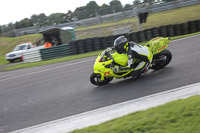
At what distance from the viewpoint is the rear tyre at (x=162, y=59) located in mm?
7656

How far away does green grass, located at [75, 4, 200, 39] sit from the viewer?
827 inches

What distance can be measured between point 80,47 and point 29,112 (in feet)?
37.0

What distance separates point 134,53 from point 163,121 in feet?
11.8

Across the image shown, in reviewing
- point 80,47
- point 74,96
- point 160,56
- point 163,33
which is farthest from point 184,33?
point 74,96

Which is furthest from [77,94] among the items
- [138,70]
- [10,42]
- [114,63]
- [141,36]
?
[10,42]

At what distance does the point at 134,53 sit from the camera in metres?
7.21

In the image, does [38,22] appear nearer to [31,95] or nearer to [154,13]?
[154,13]

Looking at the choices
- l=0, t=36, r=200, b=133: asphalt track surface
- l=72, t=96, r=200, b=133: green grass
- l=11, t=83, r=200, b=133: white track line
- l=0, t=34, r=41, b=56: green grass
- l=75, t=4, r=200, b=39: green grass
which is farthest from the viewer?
l=0, t=34, r=41, b=56: green grass

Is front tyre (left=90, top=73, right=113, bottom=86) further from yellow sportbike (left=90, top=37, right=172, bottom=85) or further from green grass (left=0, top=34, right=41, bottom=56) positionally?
green grass (left=0, top=34, right=41, bottom=56)

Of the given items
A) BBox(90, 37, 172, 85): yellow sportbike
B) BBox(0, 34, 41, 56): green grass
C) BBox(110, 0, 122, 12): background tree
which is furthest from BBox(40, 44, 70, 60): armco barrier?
BBox(0, 34, 41, 56): green grass

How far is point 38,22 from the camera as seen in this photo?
108 feet

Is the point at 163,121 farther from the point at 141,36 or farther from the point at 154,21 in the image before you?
the point at 154,21

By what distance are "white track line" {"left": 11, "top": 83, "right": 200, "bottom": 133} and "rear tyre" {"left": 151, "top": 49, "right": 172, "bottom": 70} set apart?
2.01 metres

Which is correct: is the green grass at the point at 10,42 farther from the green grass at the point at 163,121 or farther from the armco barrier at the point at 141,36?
the green grass at the point at 163,121
